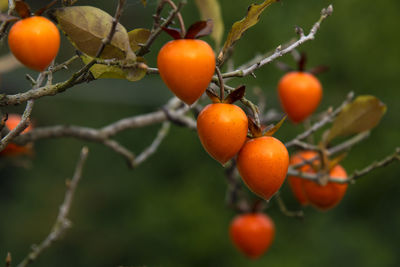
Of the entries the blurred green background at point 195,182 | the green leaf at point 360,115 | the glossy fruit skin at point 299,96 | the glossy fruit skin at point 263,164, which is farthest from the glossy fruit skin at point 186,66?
the blurred green background at point 195,182

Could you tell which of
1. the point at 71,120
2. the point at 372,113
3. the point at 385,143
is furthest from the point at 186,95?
the point at 71,120

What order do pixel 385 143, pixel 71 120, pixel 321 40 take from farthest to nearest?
pixel 71 120, pixel 321 40, pixel 385 143

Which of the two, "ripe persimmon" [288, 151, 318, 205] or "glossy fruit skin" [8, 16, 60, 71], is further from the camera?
"ripe persimmon" [288, 151, 318, 205]

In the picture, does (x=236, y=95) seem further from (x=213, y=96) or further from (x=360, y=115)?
(x=360, y=115)

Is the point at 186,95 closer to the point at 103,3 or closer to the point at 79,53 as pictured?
the point at 79,53

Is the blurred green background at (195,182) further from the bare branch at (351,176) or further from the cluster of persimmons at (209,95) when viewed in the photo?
the cluster of persimmons at (209,95)

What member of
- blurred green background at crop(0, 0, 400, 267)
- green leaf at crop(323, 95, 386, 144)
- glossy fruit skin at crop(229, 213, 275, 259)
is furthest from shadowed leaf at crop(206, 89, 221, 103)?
blurred green background at crop(0, 0, 400, 267)

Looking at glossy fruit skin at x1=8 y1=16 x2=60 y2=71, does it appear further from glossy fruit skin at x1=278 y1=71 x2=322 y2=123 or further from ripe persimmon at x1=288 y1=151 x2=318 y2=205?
glossy fruit skin at x1=278 y1=71 x2=322 y2=123
